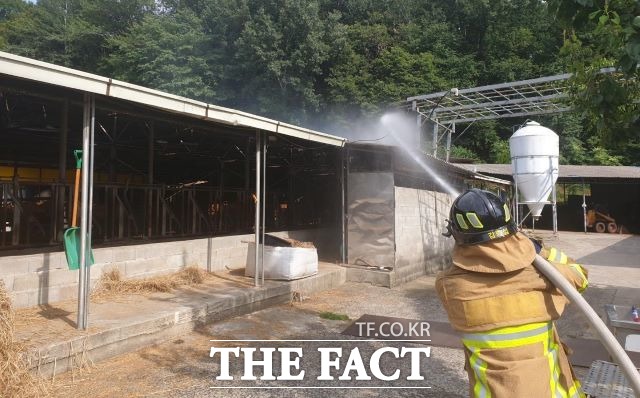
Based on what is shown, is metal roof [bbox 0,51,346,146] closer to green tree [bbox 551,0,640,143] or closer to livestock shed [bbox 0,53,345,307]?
livestock shed [bbox 0,53,345,307]

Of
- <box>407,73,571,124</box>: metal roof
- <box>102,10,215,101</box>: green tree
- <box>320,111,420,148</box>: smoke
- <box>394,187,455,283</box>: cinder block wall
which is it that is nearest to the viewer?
<box>394,187,455,283</box>: cinder block wall

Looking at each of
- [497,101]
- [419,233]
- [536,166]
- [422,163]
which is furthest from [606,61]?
[497,101]

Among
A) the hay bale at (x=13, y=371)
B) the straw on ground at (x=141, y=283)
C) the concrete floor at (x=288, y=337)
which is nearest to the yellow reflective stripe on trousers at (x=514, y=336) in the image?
the concrete floor at (x=288, y=337)

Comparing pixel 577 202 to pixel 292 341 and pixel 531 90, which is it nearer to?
pixel 531 90

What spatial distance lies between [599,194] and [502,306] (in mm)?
29369

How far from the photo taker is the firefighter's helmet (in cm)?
191

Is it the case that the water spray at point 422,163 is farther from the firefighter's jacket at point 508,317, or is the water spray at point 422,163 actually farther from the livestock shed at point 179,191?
the firefighter's jacket at point 508,317

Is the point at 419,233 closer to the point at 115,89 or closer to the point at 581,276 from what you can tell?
the point at 115,89

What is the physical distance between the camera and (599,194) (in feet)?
87.8

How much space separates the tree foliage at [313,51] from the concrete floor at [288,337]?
18.2 metres

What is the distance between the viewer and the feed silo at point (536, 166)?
9438mm

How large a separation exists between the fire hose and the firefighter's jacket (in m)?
0.06

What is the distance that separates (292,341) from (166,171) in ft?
32.7

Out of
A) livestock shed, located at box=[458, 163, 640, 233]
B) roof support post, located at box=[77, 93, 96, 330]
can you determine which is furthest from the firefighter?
livestock shed, located at box=[458, 163, 640, 233]
